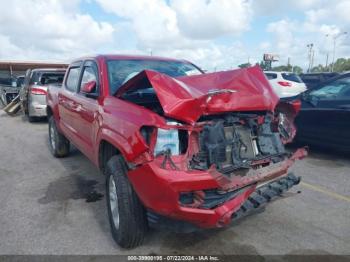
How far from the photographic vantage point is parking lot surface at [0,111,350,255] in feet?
10.8

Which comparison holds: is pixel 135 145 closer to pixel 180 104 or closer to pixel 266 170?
pixel 180 104

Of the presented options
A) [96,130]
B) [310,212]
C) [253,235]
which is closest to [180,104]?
[96,130]

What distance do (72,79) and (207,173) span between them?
142 inches

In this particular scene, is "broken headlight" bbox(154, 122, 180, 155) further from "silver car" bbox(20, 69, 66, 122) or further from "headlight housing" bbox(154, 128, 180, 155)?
"silver car" bbox(20, 69, 66, 122)

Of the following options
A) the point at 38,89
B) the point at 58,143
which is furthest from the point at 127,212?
the point at 38,89

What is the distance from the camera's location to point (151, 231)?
357cm

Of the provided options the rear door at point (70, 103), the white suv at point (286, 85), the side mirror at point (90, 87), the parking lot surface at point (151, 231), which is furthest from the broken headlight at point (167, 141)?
the white suv at point (286, 85)

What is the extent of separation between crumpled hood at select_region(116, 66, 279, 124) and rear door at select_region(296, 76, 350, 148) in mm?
2829

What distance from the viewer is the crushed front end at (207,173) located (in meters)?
2.65

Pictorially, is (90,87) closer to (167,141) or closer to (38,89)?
(167,141)

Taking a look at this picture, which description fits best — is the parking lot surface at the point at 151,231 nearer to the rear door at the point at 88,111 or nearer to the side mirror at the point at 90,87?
the rear door at the point at 88,111

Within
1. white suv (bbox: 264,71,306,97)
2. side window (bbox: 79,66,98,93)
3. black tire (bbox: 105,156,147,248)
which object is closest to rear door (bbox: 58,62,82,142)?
side window (bbox: 79,66,98,93)

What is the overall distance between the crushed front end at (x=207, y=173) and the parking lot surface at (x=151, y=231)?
1.73 feet

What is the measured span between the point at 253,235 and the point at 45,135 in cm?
757
